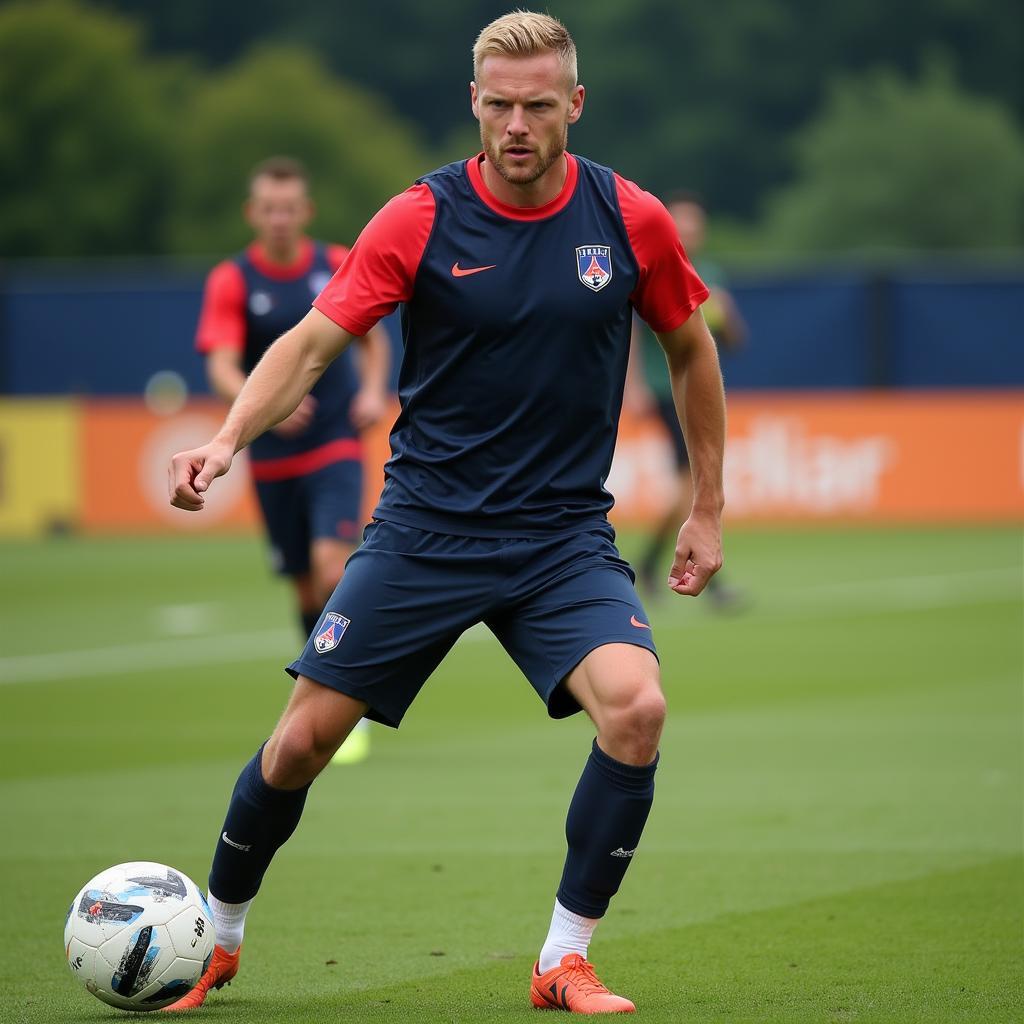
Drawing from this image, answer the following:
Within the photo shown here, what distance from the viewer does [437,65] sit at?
81.6 metres

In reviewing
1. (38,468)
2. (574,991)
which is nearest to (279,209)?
(574,991)

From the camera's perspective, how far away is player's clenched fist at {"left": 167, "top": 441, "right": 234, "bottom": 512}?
5.00 m

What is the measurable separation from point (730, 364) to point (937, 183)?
38.3m

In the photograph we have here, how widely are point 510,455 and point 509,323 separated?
0.35 m

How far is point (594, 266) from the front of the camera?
5.47 metres

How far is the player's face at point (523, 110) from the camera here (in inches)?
210

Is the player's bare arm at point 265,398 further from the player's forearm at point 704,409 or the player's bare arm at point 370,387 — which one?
the player's bare arm at point 370,387

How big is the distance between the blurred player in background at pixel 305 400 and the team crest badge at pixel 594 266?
4.46 m

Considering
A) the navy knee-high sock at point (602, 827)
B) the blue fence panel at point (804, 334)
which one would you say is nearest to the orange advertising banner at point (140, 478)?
the blue fence panel at point (804, 334)

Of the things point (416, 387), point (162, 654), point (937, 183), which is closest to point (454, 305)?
point (416, 387)

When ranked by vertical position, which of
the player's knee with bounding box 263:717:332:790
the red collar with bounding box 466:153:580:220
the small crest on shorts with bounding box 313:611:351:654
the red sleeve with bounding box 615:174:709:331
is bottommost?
the player's knee with bounding box 263:717:332:790

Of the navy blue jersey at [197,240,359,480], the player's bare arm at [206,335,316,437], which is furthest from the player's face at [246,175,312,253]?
the player's bare arm at [206,335,316,437]

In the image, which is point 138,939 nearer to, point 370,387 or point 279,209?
point 370,387

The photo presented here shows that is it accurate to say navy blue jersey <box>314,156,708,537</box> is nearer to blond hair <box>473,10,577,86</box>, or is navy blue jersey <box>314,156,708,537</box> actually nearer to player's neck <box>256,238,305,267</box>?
blond hair <box>473,10,577,86</box>
